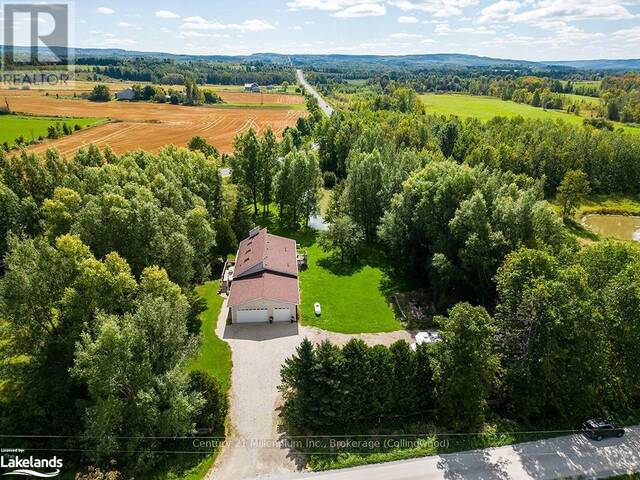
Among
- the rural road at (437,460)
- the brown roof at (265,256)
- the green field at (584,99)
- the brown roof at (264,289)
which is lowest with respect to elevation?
the rural road at (437,460)

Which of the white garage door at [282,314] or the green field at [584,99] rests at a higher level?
the green field at [584,99]

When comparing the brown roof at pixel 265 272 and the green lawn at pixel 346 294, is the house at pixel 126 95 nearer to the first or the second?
the green lawn at pixel 346 294

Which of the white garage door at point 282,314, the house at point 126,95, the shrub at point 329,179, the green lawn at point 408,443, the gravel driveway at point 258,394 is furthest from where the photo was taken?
the house at point 126,95

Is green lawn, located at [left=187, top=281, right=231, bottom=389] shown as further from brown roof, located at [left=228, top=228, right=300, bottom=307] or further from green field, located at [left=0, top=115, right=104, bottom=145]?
green field, located at [left=0, top=115, right=104, bottom=145]

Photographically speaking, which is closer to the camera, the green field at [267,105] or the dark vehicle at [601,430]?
the dark vehicle at [601,430]

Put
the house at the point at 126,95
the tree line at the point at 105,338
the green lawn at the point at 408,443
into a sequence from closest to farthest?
1. the tree line at the point at 105,338
2. the green lawn at the point at 408,443
3. the house at the point at 126,95

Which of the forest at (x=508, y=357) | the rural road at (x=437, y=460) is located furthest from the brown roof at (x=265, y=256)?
the forest at (x=508, y=357)

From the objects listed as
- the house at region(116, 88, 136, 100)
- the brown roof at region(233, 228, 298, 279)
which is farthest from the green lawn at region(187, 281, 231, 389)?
the house at region(116, 88, 136, 100)

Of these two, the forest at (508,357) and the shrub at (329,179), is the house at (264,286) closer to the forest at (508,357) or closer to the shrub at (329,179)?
the forest at (508,357)
